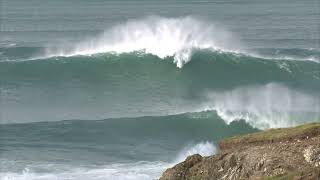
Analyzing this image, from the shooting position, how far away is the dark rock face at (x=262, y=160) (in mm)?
18531

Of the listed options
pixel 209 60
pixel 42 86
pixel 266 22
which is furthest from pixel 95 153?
pixel 266 22

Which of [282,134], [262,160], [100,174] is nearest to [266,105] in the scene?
[100,174]

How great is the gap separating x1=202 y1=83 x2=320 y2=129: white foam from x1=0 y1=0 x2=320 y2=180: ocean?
5cm

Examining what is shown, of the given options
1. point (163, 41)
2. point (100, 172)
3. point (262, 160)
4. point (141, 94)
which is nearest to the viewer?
point (262, 160)

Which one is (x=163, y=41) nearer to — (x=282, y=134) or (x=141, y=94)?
(x=141, y=94)

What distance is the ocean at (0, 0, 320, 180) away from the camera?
30312 millimetres

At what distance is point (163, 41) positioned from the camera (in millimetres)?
52688

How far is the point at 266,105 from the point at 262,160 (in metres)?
20.3

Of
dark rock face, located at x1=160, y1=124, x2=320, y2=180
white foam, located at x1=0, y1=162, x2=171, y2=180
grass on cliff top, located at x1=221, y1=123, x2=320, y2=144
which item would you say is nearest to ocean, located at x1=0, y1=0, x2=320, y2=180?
white foam, located at x1=0, y1=162, x2=171, y2=180

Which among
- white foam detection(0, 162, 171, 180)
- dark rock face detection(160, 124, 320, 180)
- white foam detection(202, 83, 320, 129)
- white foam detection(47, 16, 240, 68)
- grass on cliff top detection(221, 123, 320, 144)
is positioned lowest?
dark rock face detection(160, 124, 320, 180)

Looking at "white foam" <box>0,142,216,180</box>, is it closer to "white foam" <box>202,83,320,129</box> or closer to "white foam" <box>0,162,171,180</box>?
"white foam" <box>0,162,171,180</box>

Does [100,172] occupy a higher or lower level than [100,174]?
higher

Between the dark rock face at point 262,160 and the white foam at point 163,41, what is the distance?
28583mm

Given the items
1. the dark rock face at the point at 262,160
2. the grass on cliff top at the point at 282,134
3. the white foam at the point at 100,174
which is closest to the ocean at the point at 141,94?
the white foam at the point at 100,174
